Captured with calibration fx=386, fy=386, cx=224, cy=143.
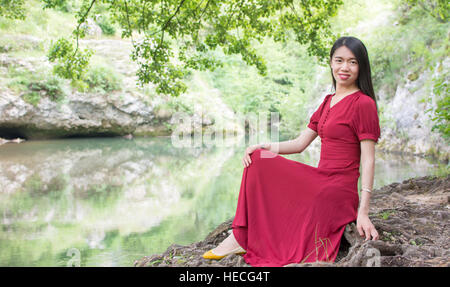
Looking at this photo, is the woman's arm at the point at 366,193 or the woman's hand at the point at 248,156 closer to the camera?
the woman's arm at the point at 366,193

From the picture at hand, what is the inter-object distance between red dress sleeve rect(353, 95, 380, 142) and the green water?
2633mm

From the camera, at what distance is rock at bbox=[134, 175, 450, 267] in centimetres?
213

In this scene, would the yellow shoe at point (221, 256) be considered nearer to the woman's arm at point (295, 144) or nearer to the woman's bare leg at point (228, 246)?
the woman's bare leg at point (228, 246)

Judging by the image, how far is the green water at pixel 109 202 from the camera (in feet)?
14.2

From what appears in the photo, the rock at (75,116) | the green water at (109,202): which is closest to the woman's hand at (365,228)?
the green water at (109,202)

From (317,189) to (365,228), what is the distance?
0.35 metres

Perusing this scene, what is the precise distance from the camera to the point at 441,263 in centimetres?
203

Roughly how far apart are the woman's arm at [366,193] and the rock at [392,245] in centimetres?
6

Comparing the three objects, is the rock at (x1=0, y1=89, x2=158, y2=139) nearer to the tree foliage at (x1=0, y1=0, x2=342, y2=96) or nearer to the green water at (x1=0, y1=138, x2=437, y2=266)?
the green water at (x1=0, y1=138, x2=437, y2=266)

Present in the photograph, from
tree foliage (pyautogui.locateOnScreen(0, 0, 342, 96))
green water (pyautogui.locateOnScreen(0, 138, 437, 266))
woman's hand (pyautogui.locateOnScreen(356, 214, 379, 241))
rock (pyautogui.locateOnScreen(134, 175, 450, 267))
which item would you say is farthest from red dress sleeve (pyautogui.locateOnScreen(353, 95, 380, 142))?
tree foliage (pyautogui.locateOnScreen(0, 0, 342, 96))

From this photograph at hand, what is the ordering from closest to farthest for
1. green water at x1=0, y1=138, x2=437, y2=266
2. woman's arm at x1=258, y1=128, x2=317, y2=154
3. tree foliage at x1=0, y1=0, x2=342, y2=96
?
woman's arm at x1=258, y1=128, x2=317, y2=154, green water at x1=0, y1=138, x2=437, y2=266, tree foliage at x1=0, y1=0, x2=342, y2=96

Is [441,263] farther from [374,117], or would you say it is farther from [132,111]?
[132,111]

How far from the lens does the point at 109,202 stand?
654cm
